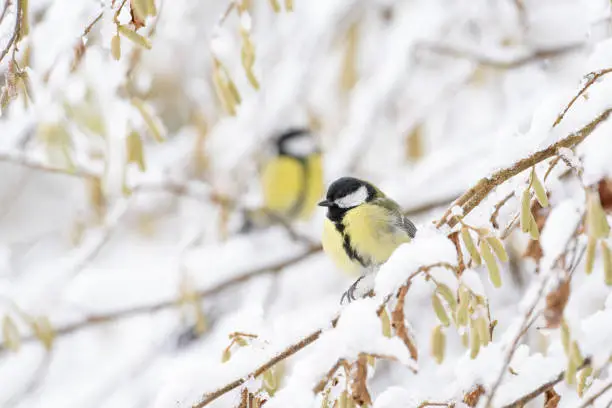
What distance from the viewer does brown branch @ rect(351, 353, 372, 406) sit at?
94 cm

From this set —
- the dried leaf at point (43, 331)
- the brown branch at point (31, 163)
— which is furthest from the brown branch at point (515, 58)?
the dried leaf at point (43, 331)

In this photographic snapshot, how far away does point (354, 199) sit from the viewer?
6.97 feet

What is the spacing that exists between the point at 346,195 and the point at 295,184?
6.75 ft

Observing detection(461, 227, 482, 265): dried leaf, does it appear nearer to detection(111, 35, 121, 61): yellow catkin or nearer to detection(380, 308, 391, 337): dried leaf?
detection(380, 308, 391, 337): dried leaf

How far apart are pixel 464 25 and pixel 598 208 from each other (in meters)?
2.63

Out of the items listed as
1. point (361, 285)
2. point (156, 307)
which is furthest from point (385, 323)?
point (156, 307)

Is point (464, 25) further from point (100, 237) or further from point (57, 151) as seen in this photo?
point (57, 151)

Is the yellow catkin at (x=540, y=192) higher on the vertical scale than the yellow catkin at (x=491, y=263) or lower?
higher

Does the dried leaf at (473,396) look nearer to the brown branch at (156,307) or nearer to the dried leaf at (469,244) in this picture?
the dried leaf at (469,244)

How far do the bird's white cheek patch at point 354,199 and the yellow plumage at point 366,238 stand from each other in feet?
0.42

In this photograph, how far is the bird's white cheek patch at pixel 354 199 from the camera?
209cm

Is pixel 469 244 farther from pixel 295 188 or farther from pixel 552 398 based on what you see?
pixel 295 188

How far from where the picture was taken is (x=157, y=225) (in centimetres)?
458

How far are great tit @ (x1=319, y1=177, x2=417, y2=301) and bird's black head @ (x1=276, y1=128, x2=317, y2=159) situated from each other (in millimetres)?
2314
